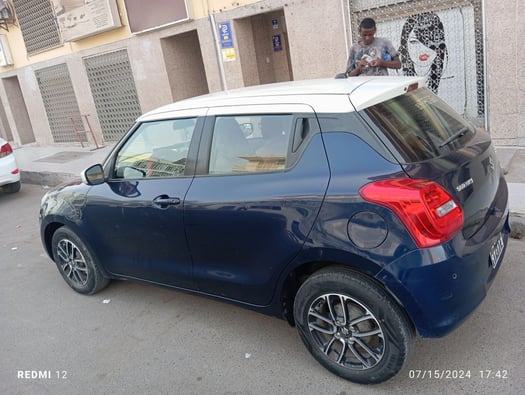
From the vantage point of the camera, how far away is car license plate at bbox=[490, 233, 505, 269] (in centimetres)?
258

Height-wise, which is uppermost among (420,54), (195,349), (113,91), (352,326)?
(113,91)

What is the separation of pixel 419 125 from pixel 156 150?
1903 mm

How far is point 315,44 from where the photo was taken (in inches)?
305

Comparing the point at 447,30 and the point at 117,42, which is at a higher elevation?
the point at 117,42

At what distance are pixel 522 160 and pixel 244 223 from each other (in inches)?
183

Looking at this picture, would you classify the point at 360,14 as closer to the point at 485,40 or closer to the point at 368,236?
the point at 485,40

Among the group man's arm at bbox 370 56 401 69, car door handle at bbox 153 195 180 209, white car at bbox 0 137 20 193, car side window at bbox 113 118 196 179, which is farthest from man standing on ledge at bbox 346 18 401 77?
white car at bbox 0 137 20 193

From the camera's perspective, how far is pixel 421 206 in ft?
7.32

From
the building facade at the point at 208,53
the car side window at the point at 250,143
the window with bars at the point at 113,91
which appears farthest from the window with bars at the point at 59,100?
the car side window at the point at 250,143

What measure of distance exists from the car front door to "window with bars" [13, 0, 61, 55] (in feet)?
36.0

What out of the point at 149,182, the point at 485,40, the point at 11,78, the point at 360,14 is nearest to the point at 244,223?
the point at 149,182

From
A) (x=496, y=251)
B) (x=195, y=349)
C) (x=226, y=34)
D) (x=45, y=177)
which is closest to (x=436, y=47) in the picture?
(x=226, y=34)

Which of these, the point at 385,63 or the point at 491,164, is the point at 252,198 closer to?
the point at 491,164

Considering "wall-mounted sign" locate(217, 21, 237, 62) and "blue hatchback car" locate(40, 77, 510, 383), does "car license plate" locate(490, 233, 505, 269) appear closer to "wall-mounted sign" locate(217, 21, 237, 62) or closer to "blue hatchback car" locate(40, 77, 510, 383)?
"blue hatchback car" locate(40, 77, 510, 383)
